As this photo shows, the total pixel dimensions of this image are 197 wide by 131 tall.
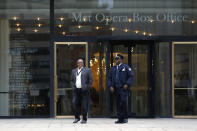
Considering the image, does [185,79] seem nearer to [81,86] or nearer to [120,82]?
[120,82]

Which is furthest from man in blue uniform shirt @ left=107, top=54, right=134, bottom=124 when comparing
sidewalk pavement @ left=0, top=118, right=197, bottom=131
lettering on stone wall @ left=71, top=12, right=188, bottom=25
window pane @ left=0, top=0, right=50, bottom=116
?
window pane @ left=0, top=0, right=50, bottom=116

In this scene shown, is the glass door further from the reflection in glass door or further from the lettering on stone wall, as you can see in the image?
the reflection in glass door

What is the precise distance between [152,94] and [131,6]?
2677 millimetres

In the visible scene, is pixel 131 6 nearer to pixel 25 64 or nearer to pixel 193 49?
pixel 193 49

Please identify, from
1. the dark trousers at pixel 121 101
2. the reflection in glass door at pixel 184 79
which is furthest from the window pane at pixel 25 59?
the reflection in glass door at pixel 184 79

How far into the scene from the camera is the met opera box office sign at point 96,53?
1511cm

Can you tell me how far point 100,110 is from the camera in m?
15.2

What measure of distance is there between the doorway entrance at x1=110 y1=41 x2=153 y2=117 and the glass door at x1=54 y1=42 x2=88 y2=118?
997 mm

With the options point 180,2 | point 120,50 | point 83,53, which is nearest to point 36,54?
point 83,53

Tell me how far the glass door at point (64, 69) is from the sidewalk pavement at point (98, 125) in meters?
0.50

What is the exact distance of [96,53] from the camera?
15.2m

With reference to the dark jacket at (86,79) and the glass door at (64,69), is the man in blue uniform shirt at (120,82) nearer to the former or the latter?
the dark jacket at (86,79)

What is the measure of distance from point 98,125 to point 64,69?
257 centimetres

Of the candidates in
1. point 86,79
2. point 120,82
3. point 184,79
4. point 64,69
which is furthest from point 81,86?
point 184,79
